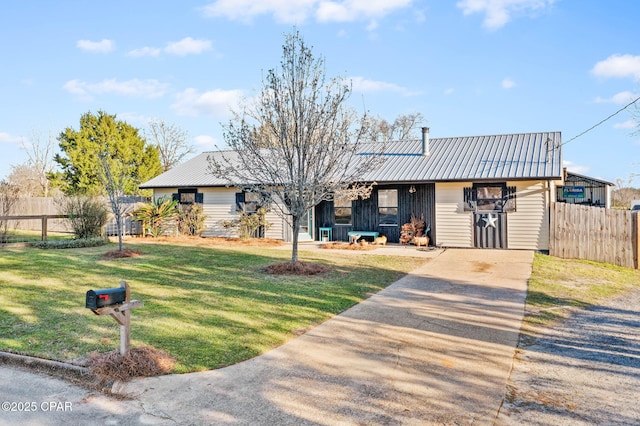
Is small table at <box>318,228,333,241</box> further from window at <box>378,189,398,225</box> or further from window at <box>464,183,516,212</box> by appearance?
window at <box>464,183,516,212</box>

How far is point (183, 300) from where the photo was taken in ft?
24.0

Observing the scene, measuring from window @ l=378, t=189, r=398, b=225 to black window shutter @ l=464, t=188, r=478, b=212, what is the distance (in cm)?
262

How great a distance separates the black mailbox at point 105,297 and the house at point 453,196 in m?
12.3

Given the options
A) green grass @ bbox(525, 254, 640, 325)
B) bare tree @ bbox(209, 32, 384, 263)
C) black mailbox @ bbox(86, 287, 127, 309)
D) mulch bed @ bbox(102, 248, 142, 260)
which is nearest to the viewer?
black mailbox @ bbox(86, 287, 127, 309)

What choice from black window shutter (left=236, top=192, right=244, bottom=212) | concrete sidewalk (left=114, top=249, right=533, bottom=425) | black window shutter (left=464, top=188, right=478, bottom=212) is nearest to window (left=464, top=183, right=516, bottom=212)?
black window shutter (left=464, top=188, right=478, bottom=212)

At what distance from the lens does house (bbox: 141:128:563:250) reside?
14219 mm

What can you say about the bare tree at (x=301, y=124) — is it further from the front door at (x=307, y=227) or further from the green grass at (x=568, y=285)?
the front door at (x=307, y=227)

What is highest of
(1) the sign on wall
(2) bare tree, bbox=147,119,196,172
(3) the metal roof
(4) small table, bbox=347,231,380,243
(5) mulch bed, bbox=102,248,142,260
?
(2) bare tree, bbox=147,119,196,172

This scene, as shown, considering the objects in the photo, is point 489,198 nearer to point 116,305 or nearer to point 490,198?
point 490,198

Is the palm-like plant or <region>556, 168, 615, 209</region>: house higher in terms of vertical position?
<region>556, 168, 615, 209</region>: house

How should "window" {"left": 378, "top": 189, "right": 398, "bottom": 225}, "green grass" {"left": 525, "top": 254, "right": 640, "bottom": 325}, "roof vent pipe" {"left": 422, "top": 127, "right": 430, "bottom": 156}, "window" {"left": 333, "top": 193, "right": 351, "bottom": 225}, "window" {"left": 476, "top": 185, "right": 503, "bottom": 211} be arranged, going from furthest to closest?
"roof vent pipe" {"left": 422, "top": 127, "right": 430, "bottom": 156}, "window" {"left": 333, "top": 193, "right": 351, "bottom": 225}, "window" {"left": 378, "top": 189, "right": 398, "bottom": 225}, "window" {"left": 476, "top": 185, "right": 503, "bottom": 211}, "green grass" {"left": 525, "top": 254, "right": 640, "bottom": 325}

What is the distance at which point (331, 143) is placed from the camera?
10.5 meters

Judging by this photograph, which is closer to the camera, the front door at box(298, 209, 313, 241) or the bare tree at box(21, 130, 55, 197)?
the front door at box(298, 209, 313, 241)

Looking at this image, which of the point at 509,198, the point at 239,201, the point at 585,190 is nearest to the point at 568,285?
the point at 509,198
